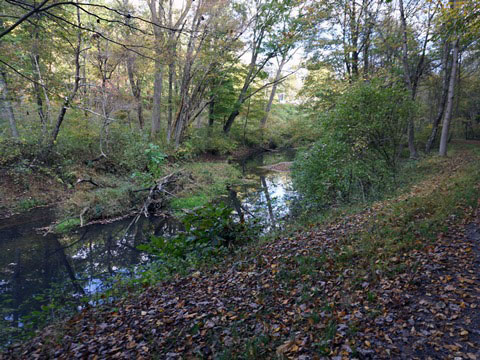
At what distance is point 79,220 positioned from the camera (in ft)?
37.5

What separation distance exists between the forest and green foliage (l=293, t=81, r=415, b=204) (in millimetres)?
72

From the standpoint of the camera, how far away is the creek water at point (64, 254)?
275 inches

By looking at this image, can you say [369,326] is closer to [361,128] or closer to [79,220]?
[361,128]

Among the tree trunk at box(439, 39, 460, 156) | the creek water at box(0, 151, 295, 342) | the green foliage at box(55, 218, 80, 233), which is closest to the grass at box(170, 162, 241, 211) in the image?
the creek water at box(0, 151, 295, 342)

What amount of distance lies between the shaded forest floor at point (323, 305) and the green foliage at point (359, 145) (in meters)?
3.68

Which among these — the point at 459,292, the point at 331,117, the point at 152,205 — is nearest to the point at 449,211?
the point at 459,292

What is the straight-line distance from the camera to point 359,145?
33.3 ft

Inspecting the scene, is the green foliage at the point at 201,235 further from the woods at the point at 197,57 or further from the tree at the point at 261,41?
the tree at the point at 261,41

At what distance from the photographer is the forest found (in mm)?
3871

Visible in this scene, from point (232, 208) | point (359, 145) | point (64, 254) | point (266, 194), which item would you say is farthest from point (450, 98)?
point (64, 254)

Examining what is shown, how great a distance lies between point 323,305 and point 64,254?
8.76 m

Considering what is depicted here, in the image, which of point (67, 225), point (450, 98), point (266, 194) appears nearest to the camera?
point (67, 225)

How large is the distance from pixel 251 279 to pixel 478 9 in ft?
30.0

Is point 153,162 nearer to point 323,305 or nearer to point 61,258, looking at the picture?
point 61,258
